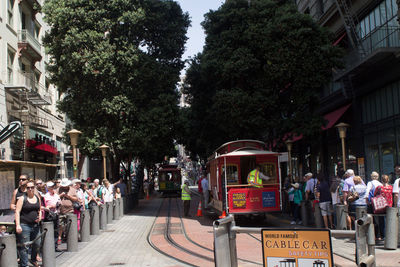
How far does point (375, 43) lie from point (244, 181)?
8.13 m

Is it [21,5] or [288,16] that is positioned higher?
[21,5]

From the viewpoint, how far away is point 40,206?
9.41 metres

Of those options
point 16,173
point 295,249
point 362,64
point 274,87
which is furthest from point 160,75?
point 295,249

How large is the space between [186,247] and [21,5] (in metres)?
20.8

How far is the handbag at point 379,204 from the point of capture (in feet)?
36.6

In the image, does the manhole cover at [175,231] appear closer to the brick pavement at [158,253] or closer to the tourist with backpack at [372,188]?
the brick pavement at [158,253]

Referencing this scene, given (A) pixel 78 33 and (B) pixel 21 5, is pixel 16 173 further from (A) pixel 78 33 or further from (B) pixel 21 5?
(B) pixel 21 5

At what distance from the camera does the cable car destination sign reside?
4531 millimetres

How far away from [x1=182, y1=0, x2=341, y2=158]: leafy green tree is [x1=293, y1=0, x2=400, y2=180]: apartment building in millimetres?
1293

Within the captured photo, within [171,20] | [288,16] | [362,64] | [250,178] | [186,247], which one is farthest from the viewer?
[171,20]

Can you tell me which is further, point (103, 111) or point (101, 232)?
point (103, 111)

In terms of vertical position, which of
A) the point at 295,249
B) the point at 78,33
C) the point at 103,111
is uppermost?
the point at 78,33

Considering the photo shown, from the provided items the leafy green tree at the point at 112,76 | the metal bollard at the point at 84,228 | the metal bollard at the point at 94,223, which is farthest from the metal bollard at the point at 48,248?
the leafy green tree at the point at 112,76

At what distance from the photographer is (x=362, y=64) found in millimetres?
18531
